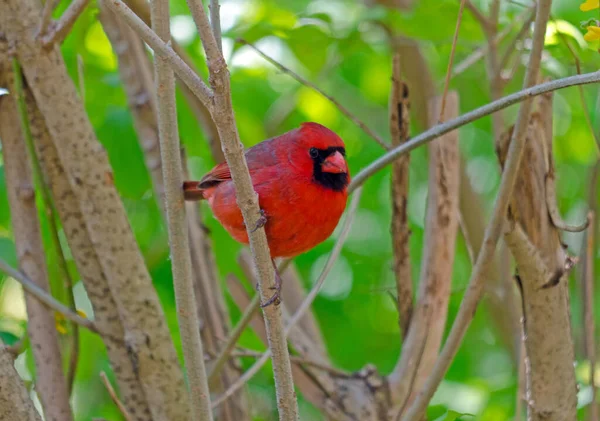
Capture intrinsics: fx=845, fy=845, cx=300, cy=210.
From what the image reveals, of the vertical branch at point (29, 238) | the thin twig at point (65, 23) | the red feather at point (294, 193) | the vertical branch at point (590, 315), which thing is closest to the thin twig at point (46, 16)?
the thin twig at point (65, 23)

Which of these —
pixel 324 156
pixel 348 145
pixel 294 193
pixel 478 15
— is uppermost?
pixel 478 15

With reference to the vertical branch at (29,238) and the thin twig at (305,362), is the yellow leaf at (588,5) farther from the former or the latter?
the vertical branch at (29,238)

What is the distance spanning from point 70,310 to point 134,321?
0.59 ft

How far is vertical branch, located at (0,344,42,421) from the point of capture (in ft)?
5.82

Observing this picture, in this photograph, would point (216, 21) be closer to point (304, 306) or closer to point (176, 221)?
point (176, 221)

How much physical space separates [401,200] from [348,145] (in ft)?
5.18

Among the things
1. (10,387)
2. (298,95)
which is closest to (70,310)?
(10,387)

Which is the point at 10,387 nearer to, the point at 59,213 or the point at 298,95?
the point at 59,213

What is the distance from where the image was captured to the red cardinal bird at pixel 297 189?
2479 mm

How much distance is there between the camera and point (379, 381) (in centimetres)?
285

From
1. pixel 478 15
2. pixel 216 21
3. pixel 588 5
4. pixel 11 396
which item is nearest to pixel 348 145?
pixel 478 15

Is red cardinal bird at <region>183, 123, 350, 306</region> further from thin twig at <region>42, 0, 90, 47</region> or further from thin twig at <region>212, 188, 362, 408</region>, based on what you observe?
thin twig at <region>42, 0, 90, 47</region>

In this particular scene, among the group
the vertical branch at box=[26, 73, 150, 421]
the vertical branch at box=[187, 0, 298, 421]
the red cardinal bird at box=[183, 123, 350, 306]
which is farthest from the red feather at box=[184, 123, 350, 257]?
the vertical branch at box=[187, 0, 298, 421]

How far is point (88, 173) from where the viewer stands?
2.26 m
